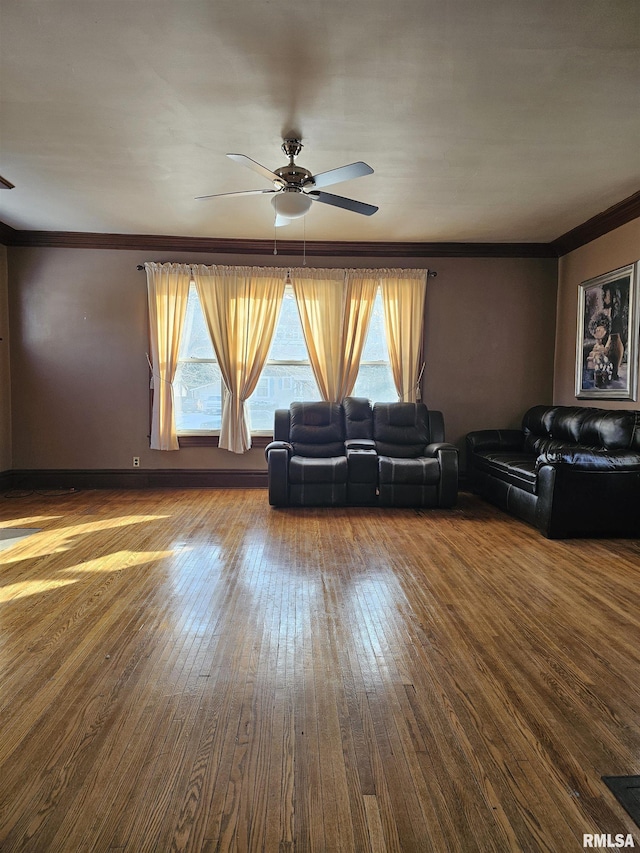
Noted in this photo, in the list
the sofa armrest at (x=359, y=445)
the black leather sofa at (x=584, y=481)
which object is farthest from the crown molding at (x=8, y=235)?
the black leather sofa at (x=584, y=481)

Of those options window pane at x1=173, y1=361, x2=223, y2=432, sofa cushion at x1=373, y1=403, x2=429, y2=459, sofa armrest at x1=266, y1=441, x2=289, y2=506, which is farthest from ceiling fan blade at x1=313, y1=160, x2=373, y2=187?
window pane at x1=173, y1=361, x2=223, y2=432

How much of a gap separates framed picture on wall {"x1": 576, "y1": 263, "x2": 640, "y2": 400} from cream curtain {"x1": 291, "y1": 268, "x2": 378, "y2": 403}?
A: 237 centimetres

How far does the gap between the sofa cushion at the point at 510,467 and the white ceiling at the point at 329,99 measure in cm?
242

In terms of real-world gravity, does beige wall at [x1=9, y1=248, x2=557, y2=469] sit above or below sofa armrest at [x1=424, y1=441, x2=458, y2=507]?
above

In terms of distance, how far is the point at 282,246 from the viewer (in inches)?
247

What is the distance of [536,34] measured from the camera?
8.14 feet

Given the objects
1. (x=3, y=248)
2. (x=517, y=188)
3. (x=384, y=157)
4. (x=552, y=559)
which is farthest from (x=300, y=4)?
(x=3, y=248)

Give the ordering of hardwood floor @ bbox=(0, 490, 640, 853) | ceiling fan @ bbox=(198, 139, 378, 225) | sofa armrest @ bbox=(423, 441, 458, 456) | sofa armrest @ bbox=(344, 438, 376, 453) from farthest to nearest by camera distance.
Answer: sofa armrest @ bbox=(344, 438, 376, 453), sofa armrest @ bbox=(423, 441, 458, 456), ceiling fan @ bbox=(198, 139, 378, 225), hardwood floor @ bbox=(0, 490, 640, 853)

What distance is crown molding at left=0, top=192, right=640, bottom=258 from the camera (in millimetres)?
6039

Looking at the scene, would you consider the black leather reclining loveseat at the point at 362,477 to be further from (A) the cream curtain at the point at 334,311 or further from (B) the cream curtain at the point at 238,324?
(A) the cream curtain at the point at 334,311

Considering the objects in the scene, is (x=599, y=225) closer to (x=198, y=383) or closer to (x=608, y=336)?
(x=608, y=336)

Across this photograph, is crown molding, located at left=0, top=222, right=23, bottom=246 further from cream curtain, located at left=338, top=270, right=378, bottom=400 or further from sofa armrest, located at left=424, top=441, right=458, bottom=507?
sofa armrest, located at left=424, top=441, right=458, bottom=507

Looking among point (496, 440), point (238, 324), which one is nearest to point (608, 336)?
point (496, 440)

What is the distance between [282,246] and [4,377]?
361cm
